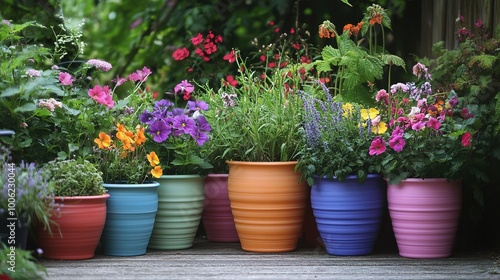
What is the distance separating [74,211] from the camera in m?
3.83

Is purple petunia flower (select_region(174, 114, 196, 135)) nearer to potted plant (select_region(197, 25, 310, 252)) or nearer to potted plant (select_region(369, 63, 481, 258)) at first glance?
potted plant (select_region(197, 25, 310, 252))

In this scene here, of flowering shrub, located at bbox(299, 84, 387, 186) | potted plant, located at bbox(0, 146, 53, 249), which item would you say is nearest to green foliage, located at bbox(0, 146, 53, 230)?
potted plant, located at bbox(0, 146, 53, 249)

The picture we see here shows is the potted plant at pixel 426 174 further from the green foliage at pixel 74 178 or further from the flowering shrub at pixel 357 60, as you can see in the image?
the green foliage at pixel 74 178

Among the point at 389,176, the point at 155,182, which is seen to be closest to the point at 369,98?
the point at 389,176

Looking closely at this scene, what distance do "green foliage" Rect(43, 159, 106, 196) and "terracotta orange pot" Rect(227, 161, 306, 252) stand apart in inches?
27.4

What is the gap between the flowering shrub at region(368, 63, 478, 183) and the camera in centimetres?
387

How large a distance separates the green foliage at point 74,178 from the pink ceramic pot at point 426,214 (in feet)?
4.57

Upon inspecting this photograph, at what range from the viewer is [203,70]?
580cm

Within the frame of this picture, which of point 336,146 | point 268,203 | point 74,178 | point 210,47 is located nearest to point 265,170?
point 268,203

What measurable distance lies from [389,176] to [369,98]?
67cm

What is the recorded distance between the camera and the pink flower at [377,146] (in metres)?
3.90

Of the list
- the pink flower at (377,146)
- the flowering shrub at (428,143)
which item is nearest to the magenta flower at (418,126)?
Result: the flowering shrub at (428,143)

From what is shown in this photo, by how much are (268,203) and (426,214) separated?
0.77m

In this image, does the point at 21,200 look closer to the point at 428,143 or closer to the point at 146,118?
the point at 146,118
